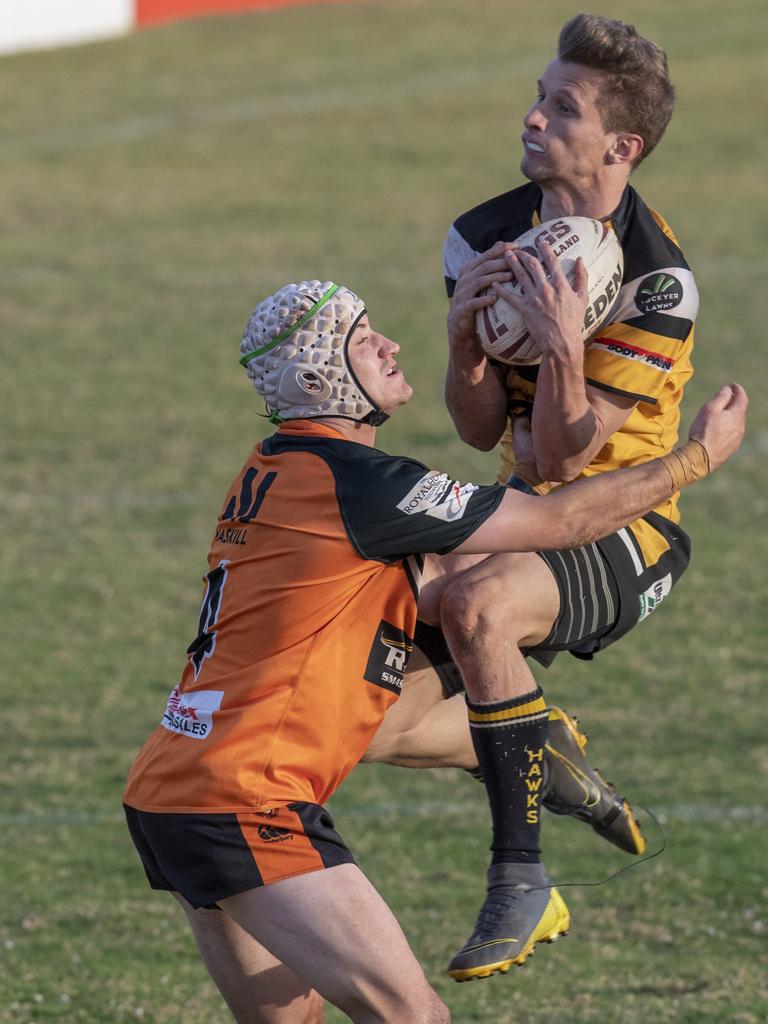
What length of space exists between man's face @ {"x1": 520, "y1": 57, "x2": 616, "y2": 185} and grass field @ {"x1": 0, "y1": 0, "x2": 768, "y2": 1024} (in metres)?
3.38

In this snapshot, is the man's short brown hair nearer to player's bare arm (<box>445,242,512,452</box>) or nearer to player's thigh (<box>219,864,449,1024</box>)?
player's bare arm (<box>445,242,512,452</box>)

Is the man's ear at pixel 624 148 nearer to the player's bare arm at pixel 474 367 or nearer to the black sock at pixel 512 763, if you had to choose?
the player's bare arm at pixel 474 367

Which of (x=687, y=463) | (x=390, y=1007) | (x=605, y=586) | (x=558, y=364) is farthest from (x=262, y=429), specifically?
(x=390, y=1007)

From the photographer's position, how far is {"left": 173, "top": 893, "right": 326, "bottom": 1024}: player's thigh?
546 centimetres

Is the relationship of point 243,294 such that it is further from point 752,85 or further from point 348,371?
point 348,371

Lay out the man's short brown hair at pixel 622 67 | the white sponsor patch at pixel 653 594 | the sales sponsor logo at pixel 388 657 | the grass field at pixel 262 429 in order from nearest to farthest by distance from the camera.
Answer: the sales sponsor logo at pixel 388 657, the man's short brown hair at pixel 622 67, the white sponsor patch at pixel 653 594, the grass field at pixel 262 429

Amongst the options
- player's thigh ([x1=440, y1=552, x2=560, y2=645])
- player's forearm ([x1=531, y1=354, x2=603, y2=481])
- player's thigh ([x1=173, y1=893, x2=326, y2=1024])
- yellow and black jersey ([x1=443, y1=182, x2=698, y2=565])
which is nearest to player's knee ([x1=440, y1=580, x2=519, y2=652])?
player's thigh ([x1=440, y1=552, x2=560, y2=645])

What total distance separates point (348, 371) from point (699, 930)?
387 cm

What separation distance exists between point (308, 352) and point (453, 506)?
0.63 metres

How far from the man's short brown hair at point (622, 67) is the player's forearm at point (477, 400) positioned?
0.90 m

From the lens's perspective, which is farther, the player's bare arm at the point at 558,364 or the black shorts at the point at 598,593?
the black shorts at the point at 598,593

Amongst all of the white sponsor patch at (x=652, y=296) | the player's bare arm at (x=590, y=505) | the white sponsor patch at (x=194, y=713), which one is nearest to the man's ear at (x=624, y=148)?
the white sponsor patch at (x=652, y=296)

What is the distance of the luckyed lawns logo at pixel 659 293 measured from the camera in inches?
230

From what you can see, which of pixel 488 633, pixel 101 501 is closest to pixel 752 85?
pixel 101 501
